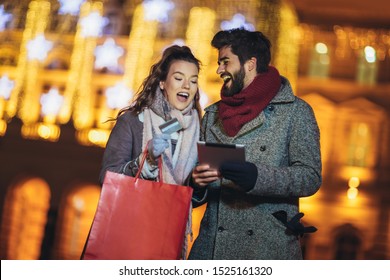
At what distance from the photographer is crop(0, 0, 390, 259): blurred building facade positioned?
15.5 meters

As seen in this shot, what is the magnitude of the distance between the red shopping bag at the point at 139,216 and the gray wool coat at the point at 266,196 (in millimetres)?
269

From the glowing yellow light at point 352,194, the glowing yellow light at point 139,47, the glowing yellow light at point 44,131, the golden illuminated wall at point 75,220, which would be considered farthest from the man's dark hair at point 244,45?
the glowing yellow light at point 44,131

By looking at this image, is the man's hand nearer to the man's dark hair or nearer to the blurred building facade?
the man's dark hair

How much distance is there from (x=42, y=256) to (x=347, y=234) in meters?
6.02

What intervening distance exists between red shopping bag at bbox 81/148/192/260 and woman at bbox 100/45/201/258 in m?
0.19

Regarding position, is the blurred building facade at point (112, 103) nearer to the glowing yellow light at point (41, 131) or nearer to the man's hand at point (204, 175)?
the glowing yellow light at point (41, 131)

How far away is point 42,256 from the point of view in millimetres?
15789

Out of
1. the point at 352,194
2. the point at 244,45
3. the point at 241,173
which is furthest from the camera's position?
the point at 352,194

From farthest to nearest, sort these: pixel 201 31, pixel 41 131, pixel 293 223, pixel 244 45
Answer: pixel 41 131, pixel 201 31, pixel 244 45, pixel 293 223

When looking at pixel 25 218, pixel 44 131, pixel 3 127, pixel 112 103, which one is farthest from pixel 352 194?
pixel 3 127

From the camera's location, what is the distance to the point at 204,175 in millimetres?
3283

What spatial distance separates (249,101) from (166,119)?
393mm

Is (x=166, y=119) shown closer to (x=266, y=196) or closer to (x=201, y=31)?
(x=266, y=196)

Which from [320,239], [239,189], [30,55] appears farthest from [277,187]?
[30,55]
